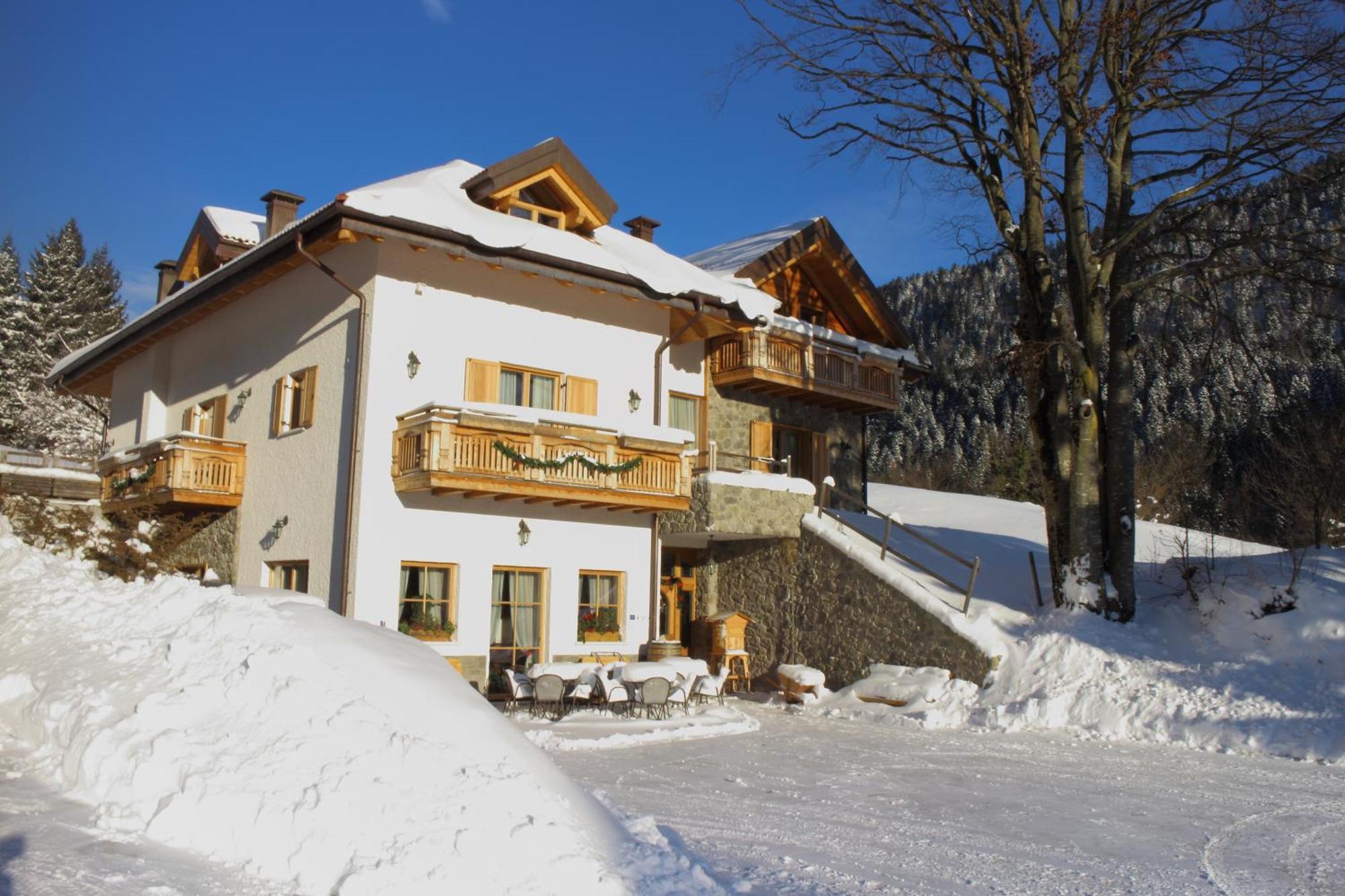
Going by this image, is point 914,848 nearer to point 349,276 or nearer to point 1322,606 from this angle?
point 1322,606

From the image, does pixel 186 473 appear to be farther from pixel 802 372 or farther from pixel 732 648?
pixel 802 372

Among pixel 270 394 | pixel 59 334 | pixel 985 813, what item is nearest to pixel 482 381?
pixel 270 394

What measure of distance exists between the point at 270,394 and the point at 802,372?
34.1 ft

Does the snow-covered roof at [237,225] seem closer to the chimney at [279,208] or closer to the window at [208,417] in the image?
the chimney at [279,208]

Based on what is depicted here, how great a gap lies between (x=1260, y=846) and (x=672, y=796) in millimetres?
4719

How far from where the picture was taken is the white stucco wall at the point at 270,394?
16516 mm

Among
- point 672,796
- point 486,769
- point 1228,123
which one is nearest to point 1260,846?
point 672,796

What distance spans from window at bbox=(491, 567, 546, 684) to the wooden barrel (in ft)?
6.70

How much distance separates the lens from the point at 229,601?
8.59 meters

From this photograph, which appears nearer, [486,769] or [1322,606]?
[486,769]

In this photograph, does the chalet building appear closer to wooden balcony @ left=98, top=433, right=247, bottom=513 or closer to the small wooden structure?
wooden balcony @ left=98, top=433, right=247, bottom=513

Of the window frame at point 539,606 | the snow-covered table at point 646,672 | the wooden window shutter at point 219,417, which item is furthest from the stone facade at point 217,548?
the snow-covered table at point 646,672

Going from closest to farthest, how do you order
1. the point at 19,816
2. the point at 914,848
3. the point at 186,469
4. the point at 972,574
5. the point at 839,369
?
the point at 19,816 → the point at 914,848 → the point at 972,574 → the point at 186,469 → the point at 839,369

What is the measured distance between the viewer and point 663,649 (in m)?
18.1
